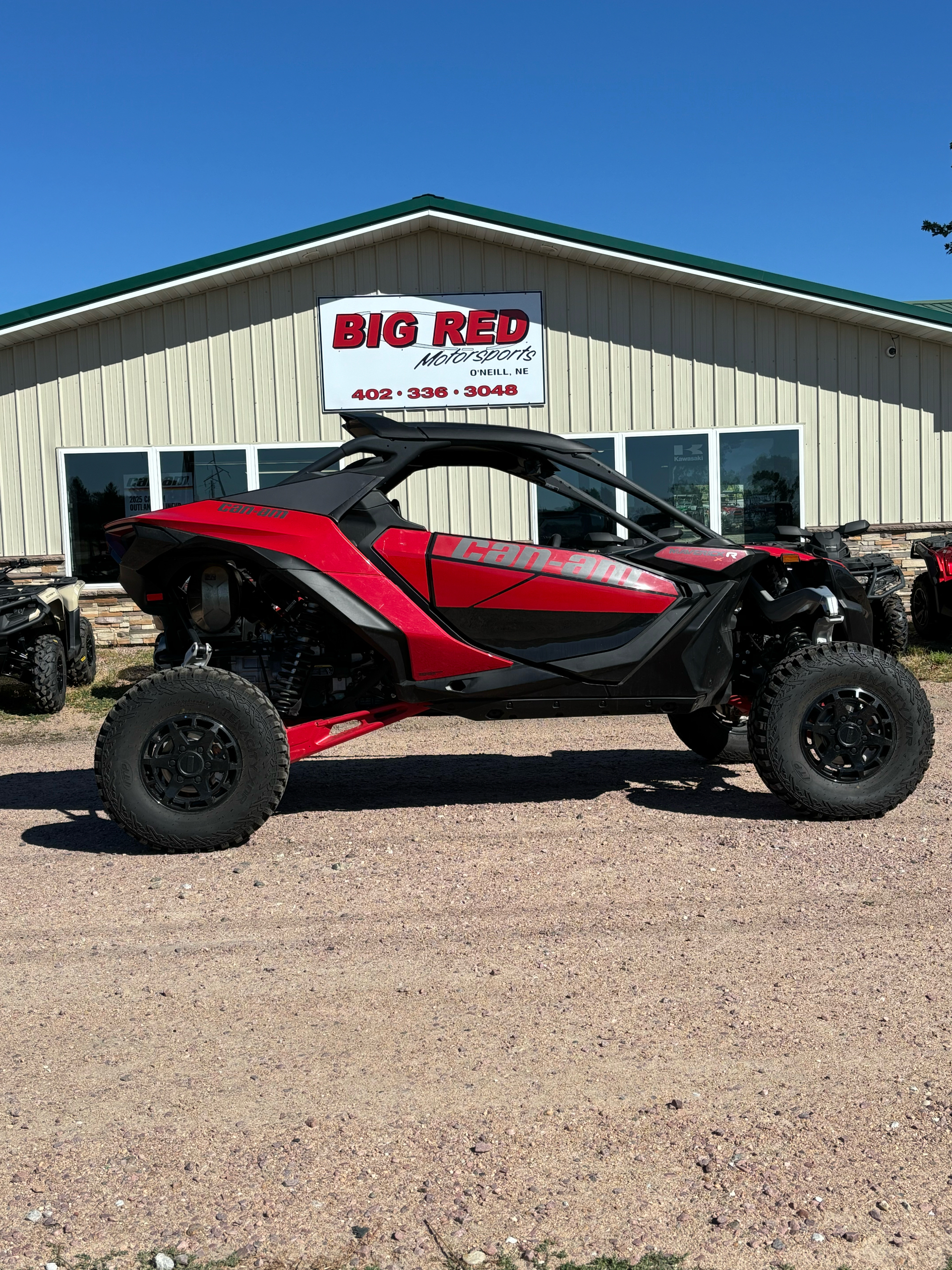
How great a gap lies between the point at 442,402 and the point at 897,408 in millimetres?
5445

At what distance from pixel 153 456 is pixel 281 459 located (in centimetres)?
150

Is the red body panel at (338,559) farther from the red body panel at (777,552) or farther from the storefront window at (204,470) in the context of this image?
the storefront window at (204,470)

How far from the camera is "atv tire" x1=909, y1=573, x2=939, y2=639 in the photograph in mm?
12195

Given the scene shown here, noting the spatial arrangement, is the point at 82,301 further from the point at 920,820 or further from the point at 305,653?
the point at 920,820

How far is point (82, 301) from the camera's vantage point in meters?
12.7

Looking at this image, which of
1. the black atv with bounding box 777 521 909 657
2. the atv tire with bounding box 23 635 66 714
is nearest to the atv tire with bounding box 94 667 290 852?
the atv tire with bounding box 23 635 66 714

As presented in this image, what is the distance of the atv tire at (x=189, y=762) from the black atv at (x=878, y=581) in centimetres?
665

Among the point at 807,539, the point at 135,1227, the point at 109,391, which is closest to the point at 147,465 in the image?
the point at 109,391

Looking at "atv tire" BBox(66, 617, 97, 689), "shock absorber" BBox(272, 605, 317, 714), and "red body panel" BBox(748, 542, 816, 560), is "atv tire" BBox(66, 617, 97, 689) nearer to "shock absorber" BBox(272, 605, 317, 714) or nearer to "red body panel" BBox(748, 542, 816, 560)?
"shock absorber" BBox(272, 605, 317, 714)

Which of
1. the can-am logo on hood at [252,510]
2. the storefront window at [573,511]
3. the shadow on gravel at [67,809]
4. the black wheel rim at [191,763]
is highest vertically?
the storefront window at [573,511]

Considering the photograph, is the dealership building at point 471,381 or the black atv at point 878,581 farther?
the dealership building at point 471,381

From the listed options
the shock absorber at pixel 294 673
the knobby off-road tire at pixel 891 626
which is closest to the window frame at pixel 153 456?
the knobby off-road tire at pixel 891 626

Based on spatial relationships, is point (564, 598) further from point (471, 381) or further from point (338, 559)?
point (471, 381)

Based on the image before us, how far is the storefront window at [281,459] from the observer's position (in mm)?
13258
